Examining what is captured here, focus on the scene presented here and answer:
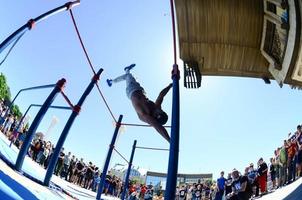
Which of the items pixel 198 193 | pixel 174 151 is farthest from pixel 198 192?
pixel 174 151

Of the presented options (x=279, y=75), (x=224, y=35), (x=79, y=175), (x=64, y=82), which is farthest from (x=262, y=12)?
(x=79, y=175)

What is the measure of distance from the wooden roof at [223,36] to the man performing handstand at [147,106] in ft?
15.8

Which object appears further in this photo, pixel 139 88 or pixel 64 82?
pixel 139 88

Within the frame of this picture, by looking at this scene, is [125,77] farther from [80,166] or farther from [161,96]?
[80,166]

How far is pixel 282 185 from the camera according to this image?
34.3 feet

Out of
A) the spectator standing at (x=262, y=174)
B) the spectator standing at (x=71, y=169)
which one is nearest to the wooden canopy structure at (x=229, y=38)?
the spectator standing at (x=262, y=174)

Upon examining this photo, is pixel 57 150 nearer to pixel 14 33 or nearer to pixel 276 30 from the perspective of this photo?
pixel 14 33

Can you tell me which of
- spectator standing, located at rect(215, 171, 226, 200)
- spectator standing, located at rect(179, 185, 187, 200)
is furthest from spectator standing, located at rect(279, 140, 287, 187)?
spectator standing, located at rect(179, 185, 187, 200)

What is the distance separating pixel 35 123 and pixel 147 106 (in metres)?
1.95

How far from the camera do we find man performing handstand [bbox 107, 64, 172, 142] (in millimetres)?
5398

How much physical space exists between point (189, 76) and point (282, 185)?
16.1ft

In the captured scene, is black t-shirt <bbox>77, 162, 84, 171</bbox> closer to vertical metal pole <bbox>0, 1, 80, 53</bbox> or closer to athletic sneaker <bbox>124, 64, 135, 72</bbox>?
vertical metal pole <bbox>0, 1, 80, 53</bbox>

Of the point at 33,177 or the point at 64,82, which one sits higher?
the point at 64,82

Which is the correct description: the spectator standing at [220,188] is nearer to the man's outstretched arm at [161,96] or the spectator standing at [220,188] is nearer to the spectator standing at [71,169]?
the spectator standing at [71,169]
